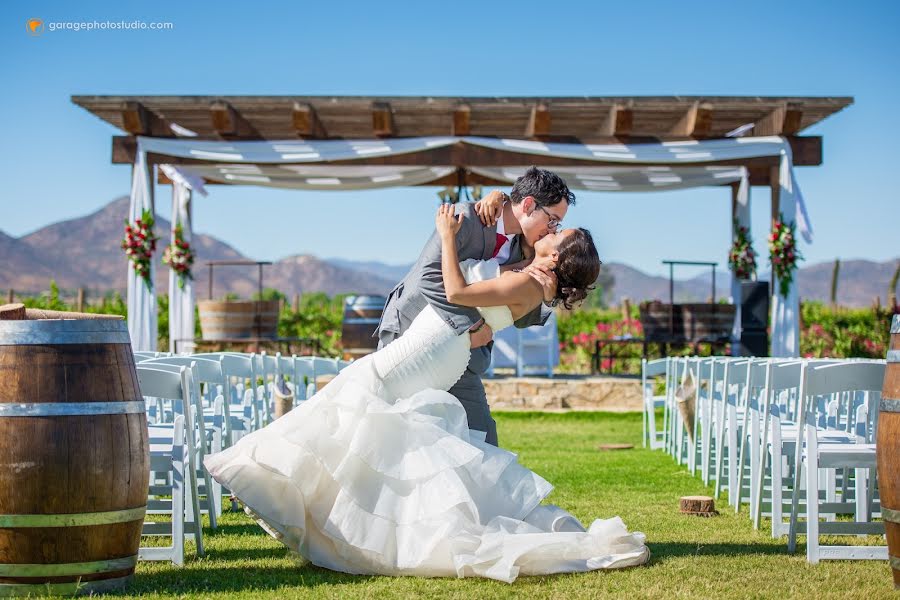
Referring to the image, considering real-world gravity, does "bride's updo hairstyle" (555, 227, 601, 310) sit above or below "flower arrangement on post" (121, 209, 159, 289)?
below

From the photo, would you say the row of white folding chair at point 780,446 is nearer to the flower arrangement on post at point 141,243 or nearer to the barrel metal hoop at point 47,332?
the barrel metal hoop at point 47,332

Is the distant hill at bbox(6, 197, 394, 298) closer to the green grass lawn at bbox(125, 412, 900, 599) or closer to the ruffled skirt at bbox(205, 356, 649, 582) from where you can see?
the green grass lawn at bbox(125, 412, 900, 599)

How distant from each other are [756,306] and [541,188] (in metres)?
10.7

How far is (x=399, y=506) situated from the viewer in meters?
3.96

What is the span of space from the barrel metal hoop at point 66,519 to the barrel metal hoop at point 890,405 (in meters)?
2.46

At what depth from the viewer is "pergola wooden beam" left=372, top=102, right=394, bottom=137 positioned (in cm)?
1278

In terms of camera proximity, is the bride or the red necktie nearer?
the bride

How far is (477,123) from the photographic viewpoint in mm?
13805

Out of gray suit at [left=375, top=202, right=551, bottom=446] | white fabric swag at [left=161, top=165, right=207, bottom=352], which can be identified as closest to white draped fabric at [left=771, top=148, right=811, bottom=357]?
white fabric swag at [left=161, top=165, right=207, bottom=352]

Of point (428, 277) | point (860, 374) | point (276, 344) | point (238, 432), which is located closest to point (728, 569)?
point (860, 374)

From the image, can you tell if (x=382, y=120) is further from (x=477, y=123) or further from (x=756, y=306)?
(x=756, y=306)

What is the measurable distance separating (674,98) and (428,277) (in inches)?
368

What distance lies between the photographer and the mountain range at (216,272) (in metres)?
114

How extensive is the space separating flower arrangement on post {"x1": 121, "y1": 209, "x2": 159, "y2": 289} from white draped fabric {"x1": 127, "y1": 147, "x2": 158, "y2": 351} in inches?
2.9
